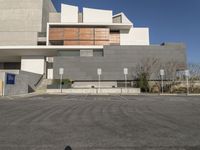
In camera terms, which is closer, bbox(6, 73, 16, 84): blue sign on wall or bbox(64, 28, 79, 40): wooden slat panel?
bbox(6, 73, 16, 84): blue sign on wall

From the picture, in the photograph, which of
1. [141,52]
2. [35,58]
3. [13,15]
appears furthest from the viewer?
[13,15]

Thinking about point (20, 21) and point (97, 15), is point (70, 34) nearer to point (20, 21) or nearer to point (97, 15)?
point (97, 15)

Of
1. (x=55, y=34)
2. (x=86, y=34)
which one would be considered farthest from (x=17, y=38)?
(x=86, y=34)

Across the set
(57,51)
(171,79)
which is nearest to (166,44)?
(171,79)

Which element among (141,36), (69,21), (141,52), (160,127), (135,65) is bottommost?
(160,127)

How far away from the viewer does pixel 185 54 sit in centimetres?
4112

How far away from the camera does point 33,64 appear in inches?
1785

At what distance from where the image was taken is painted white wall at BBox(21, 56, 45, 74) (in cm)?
4497

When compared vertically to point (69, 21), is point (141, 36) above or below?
below

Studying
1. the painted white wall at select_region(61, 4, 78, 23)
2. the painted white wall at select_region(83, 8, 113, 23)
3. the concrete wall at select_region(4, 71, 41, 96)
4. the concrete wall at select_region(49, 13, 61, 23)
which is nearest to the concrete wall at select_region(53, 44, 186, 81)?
the concrete wall at select_region(4, 71, 41, 96)

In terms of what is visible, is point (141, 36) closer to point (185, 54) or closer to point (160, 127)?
point (185, 54)

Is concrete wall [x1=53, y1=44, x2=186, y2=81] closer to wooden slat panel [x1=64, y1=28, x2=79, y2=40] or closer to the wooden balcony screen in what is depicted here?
the wooden balcony screen

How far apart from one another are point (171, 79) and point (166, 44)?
26.9ft

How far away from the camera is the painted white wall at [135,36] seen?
5085cm
